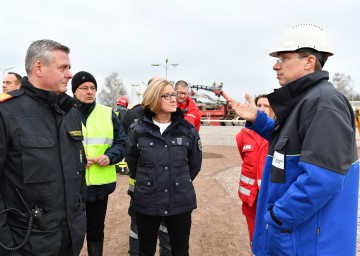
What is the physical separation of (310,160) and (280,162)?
Answer: 0.25 metres

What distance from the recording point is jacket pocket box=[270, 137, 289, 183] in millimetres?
1977

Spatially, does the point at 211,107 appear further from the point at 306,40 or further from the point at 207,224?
the point at 306,40

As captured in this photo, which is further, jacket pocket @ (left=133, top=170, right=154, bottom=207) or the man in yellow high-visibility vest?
the man in yellow high-visibility vest

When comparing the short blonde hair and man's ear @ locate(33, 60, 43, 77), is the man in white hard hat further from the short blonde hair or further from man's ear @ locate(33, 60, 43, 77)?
man's ear @ locate(33, 60, 43, 77)

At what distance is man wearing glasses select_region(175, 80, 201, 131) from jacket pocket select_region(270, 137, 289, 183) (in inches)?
119

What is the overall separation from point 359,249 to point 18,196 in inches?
169

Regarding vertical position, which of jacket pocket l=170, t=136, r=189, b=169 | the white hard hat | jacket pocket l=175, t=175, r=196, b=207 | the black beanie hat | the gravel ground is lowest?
the gravel ground

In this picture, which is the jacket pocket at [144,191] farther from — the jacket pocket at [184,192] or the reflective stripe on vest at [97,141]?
the reflective stripe on vest at [97,141]

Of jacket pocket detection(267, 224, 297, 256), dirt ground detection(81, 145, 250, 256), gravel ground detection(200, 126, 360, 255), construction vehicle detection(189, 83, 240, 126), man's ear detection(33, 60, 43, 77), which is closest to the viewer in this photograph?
jacket pocket detection(267, 224, 297, 256)

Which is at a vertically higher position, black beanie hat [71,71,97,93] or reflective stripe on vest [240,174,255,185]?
black beanie hat [71,71,97,93]

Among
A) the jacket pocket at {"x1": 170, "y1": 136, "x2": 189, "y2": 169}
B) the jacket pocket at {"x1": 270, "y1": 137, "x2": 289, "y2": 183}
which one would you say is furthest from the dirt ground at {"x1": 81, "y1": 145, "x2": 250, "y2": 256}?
the jacket pocket at {"x1": 270, "y1": 137, "x2": 289, "y2": 183}

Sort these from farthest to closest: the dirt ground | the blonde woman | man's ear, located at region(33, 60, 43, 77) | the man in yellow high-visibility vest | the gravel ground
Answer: the gravel ground < the dirt ground < the man in yellow high-visibility vest < the blonde woman < man's ear, located at region(33, 60, 43, 77)

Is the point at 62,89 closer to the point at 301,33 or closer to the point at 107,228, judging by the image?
the point at 301,33

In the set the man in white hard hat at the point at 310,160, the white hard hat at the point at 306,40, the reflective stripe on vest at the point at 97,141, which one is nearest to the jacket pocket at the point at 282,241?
the man in white hard hat at the point at 310,160
